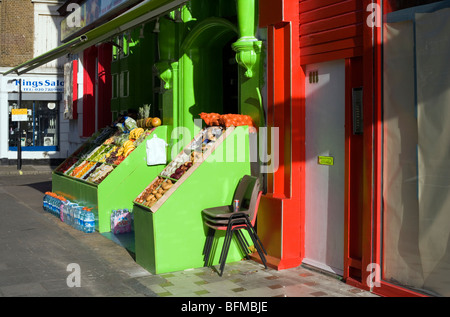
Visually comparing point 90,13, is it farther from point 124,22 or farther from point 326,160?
point 326,160

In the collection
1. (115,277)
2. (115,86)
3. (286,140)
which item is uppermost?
(115,86)

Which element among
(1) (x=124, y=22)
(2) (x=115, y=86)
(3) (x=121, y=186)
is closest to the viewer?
(1) (x=124, y=22)

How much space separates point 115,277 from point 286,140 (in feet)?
9.63

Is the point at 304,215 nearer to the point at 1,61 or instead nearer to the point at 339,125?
the point at 339,125

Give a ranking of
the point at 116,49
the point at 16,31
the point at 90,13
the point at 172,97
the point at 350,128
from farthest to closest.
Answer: the point at 16,31 → the point at 90,13 → the point at 116,49 → the point at 172,97 → the point at 350,128

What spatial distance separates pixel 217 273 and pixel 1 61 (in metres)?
21.1

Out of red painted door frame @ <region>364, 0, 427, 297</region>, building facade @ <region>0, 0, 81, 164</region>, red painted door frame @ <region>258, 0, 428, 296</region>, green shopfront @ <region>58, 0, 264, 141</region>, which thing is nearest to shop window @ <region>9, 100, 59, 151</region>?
building facade @ <region>0, 0, 81, 164</region>

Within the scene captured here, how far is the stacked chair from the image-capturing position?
21.4ft

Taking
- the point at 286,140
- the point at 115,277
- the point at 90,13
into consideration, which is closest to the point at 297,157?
the point at 286,140

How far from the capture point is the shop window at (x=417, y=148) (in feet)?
16.6

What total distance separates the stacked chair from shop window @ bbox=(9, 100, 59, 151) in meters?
19.6

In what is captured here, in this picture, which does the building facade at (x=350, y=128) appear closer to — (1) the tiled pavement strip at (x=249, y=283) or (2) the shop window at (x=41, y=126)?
(1) the tiled pavement strip at (x=249, y=283)

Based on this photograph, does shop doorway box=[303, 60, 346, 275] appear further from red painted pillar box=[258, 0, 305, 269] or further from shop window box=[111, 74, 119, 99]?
shop window box=[111, 74, 119, 99]

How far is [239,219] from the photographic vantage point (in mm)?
6562
